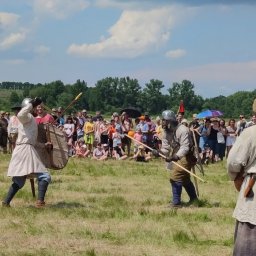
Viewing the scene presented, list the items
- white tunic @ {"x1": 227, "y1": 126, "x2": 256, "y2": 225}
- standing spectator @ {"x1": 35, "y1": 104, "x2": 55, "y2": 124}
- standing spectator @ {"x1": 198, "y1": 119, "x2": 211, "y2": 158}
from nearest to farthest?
white tunic @ {"x1": 227, "y1": 126, "x2": 256, "y2": 225} < standing spectator @ {"x1": 35, "y1": 104, "x2": 55, "y2": 124} < standing spectator @ {"x1": 198, "y1": 119, "x2": 211, "y2": 158}

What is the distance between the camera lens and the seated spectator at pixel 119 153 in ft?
69.7

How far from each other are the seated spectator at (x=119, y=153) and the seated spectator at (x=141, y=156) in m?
0.37

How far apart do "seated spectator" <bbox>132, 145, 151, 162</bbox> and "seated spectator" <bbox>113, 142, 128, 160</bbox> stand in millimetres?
Answer: 374

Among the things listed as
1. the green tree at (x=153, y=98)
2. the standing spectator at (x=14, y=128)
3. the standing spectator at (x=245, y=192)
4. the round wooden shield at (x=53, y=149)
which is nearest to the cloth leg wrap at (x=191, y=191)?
the round wooden shield at (x=53, y=149)

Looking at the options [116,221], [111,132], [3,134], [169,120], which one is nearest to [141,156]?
[111,132]

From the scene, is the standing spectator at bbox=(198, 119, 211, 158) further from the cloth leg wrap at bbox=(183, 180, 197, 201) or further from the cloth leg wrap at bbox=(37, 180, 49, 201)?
the cloth leg wrap at bbox=(37, 180, 49, 201)

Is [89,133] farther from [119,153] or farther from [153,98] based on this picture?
[153,98]

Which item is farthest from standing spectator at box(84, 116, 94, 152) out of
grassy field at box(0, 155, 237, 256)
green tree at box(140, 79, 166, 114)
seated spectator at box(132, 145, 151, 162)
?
green tree at box(140, 79, 166, 114)

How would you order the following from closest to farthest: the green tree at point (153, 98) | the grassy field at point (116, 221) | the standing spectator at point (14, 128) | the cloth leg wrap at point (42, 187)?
the grassy field at point (116, 221) < the cloth leg wrap at point (42, 187) < the standing spectator at point (14, 128) < the green tree at point (153, 98)

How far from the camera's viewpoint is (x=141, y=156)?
20953mm

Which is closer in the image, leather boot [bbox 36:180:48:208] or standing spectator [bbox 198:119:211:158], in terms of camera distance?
leather boot [bbox 36:180:48:208]

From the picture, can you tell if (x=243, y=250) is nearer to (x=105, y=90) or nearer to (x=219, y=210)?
(x=219, y=210)

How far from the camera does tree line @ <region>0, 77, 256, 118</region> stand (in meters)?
87.9

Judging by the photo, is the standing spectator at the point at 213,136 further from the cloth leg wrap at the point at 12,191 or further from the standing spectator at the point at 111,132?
the cloth leg wrap at the point at 12,191
